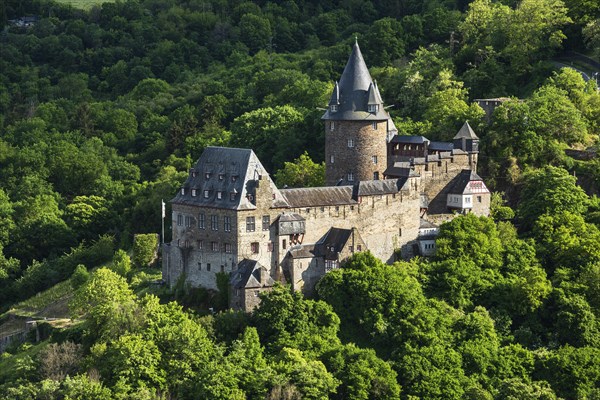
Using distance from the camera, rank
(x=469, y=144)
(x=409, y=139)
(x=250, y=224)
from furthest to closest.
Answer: (x=409, y=139) → (x=469, y=144) → (x=250, y=224)

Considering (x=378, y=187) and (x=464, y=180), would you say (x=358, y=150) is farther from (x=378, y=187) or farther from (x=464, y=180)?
(x=464, y=180)

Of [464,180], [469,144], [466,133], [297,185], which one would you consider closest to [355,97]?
[466,133]

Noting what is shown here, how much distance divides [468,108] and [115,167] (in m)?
37.7

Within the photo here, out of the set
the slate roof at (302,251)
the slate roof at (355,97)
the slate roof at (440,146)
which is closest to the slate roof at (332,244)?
the slate roof at (302,251)

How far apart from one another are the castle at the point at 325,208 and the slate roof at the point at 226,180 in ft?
0.17

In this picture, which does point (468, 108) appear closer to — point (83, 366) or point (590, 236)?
point (590, 236)

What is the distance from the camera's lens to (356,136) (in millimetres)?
90562

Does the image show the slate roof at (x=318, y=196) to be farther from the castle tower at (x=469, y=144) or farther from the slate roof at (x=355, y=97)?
the castle tower at (x=469, y=144)

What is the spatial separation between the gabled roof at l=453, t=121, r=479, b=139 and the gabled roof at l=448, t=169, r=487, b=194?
2356mm

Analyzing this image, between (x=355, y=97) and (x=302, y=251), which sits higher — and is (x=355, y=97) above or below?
above

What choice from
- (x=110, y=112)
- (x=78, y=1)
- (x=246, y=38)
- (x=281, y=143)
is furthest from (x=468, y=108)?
(x=78, y=1)

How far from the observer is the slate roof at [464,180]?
302 feet

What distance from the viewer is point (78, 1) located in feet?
589

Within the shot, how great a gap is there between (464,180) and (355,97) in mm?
8045
